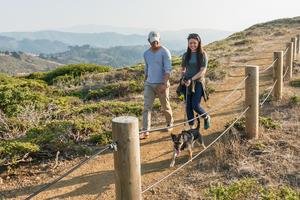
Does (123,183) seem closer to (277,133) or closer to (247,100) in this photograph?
(247,100)

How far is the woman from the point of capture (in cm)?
621

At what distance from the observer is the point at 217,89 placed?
471 inches

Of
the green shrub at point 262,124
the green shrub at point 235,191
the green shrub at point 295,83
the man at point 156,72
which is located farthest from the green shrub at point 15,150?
the green shrub at point 295,83

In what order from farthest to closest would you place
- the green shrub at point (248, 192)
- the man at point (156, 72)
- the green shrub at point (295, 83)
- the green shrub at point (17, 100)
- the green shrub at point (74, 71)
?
1. the green shrub at point (74, 71)
2. the green shrub at point (295, 83)
3. the green shrub at point (17, 100)
4. the man at point (156, 72)
5. the green shrub at point (248, 192)

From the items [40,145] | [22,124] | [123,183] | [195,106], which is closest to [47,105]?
[22,124]

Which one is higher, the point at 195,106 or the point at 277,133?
the point at 195,106

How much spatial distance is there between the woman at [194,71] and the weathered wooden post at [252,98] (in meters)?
0.74

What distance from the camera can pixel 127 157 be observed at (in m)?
3.23

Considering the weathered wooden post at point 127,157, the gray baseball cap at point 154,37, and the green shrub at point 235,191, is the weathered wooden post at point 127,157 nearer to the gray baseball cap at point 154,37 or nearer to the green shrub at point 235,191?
the green shrub at point 235,191

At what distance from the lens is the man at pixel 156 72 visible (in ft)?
22.2

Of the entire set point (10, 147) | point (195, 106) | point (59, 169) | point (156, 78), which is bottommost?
point (59, 169)

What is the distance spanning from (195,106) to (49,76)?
50.9ft

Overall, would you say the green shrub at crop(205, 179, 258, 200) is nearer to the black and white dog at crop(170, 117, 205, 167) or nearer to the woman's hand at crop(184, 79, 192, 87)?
the black and white dog at crop(170, 117, 205, 167)

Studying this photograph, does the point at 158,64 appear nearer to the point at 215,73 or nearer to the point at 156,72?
the point at 156,72
